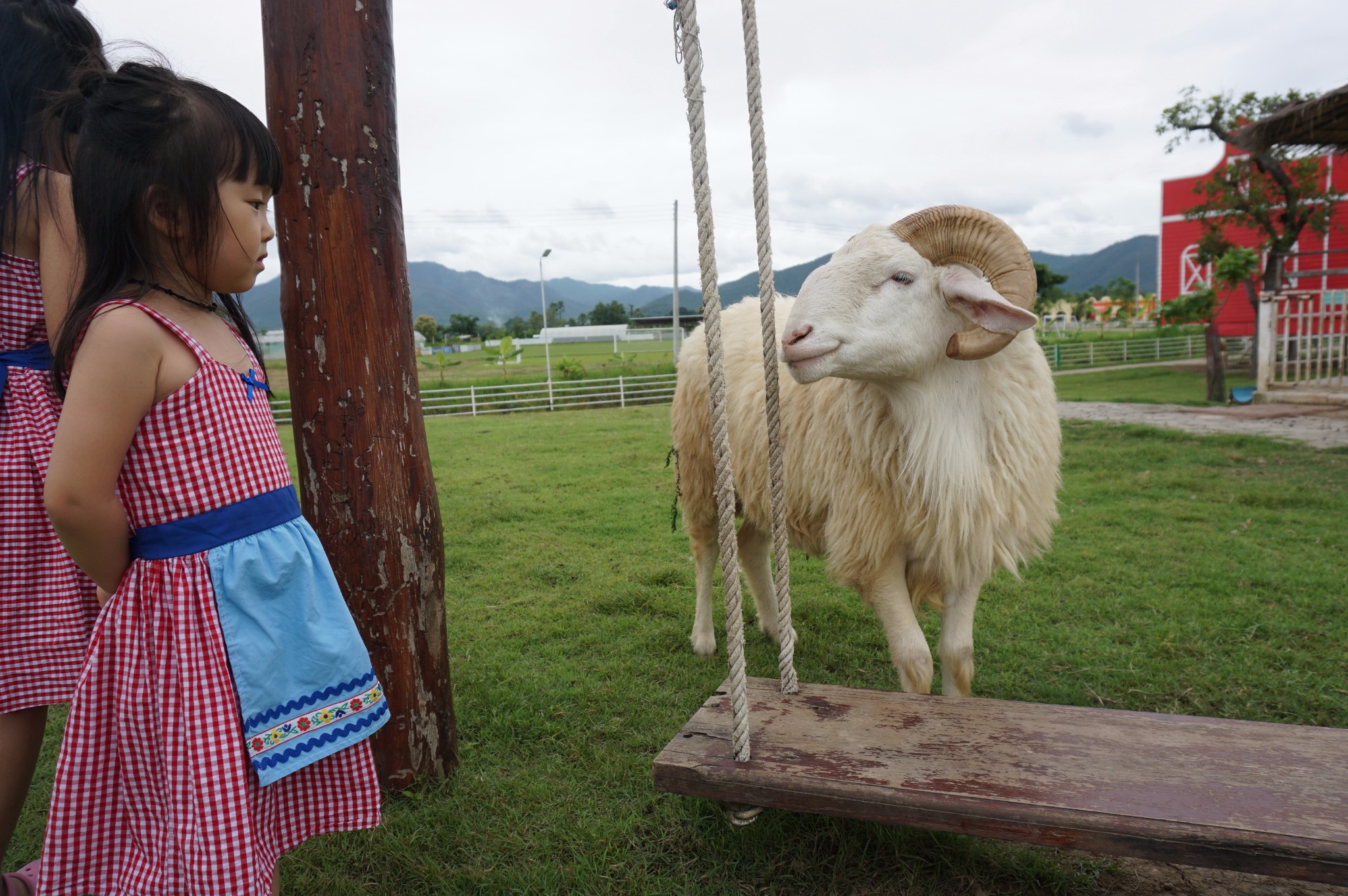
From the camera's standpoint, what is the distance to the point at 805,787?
1789 mm

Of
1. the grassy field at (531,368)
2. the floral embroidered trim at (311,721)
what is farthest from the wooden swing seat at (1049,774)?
the grassy field at (531,368)

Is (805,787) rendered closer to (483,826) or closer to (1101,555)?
(483,826)

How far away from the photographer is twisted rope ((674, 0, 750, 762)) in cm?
182

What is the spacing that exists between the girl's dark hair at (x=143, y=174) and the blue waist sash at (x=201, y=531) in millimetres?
337

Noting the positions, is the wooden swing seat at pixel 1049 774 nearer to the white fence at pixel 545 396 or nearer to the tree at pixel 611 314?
the white fence at pixel 545 396

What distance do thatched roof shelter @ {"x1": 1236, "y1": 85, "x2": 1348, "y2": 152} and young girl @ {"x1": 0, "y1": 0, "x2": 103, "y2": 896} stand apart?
895 cm

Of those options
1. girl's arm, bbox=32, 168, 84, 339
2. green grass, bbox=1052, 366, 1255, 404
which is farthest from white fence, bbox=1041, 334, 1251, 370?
girl's arm, bbox=32, 168, 84, 339

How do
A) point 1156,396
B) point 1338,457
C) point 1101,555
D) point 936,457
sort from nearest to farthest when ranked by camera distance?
1. point 936,457
2. point 1101,555
3. point 1338,457
4. point 1156,396

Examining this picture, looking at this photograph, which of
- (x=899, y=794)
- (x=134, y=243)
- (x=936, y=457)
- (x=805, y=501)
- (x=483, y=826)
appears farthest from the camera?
(x=805, y=501)

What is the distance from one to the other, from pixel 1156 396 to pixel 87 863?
54.9 ft

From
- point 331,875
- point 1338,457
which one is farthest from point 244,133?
point 1338,457

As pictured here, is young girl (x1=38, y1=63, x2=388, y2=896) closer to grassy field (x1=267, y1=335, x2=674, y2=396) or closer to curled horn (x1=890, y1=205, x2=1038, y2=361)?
curled horn (x1=890, y1=205, x2=1038, y2=361)

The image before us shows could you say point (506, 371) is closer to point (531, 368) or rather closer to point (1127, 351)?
point (531, 368)

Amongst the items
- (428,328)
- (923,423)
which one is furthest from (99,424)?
(428,328)
